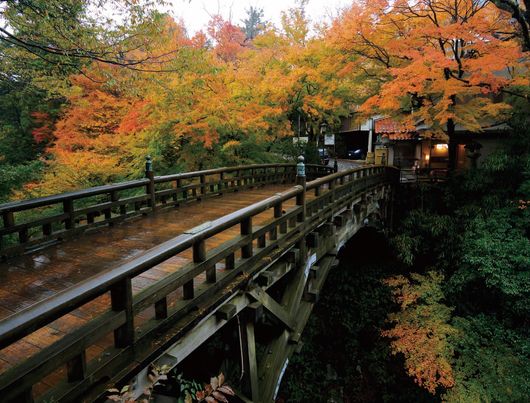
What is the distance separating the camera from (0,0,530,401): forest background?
7.75 meters

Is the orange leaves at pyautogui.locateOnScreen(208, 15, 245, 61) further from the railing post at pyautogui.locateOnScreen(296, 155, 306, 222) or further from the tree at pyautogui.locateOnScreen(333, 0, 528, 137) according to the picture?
the railing post at pyautogui.locateOnScreen(296, 155, 306, 222)

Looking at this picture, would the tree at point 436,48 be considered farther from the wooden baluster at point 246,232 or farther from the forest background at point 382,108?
the wooden baluster at point 246,232

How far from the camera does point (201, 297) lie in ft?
11.6

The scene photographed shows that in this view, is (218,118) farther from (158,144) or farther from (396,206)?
(396,206)

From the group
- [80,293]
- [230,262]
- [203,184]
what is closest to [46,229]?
[230,262]

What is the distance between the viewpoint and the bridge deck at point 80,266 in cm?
309

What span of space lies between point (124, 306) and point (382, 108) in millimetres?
11844

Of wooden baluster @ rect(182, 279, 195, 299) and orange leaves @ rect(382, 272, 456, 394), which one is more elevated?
wooden baluster @ rect(182, 279, 195, 299)

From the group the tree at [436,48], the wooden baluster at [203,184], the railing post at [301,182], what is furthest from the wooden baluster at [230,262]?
the tree at [436,48]

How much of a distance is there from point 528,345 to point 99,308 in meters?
10.3

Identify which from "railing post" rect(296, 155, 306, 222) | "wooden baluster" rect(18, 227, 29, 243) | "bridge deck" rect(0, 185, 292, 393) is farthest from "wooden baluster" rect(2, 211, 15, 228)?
"railing post" rect(296, 155, 306, 222)

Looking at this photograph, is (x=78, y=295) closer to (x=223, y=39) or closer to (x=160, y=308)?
(x=160, y=308)

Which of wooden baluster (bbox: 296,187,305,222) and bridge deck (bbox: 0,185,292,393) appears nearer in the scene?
bridge deck (bbox: 0,185,292,393)

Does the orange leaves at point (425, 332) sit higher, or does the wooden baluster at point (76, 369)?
the wooden baluster at point (76, 369)
